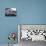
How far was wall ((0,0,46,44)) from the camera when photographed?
3.01 meters

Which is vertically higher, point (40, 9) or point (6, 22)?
point (40, 9)

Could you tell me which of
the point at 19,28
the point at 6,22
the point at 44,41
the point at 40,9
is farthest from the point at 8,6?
the point at 44,41

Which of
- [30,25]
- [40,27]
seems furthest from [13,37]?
[40,27]

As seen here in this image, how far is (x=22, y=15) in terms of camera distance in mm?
3033

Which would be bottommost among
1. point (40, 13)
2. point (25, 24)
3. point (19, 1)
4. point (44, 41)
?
Answer: point (44, 41)

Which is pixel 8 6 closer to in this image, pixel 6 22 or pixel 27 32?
pixel 6 22

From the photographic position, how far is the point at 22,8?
303cm

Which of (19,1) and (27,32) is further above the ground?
(19,1)

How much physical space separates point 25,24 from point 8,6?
0.60 metres

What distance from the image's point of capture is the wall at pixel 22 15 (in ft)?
9.87

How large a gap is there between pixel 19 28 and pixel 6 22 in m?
0.35

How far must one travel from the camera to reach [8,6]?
302 cm

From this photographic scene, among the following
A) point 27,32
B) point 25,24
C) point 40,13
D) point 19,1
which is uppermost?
point 19,1

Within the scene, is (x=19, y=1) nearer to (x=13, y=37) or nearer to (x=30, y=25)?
(x=30, y=25)
